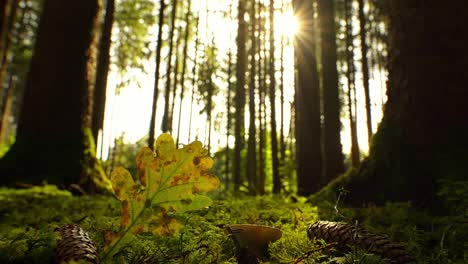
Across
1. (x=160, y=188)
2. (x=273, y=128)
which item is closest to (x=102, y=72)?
(x=273, y=128)

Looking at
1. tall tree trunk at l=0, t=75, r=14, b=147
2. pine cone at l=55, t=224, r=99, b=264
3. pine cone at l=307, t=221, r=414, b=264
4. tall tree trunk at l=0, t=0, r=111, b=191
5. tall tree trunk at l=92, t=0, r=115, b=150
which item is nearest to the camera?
pine cone at l=55, t=224, r=99, b=264

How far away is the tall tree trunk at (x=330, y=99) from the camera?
31.1ft

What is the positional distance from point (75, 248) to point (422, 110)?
11.6 ft

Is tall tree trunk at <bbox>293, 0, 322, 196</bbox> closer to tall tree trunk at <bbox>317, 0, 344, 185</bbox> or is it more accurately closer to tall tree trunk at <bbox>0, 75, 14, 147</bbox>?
tall tree trunk at <bbox>317, 0, 344, 185</bbox>

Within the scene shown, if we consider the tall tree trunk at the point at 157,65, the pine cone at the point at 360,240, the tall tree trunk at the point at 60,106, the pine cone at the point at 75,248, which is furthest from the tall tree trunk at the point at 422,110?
the tall tree trunk at the point at 157,65

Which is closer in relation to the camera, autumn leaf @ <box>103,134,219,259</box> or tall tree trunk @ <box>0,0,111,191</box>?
autumn leaf @ <box>103,134,219,259</box>

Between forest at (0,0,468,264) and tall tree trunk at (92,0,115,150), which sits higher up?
tall tree trunk at (92,0,115,150)

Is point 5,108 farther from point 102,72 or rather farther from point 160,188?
point 160,188

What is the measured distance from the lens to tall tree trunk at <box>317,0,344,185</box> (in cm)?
947

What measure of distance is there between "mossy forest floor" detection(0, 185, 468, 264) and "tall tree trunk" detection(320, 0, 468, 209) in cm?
60

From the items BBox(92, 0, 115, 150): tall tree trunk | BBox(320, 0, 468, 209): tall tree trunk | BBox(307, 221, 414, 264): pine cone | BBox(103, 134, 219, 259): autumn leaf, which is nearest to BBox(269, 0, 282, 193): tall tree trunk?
BBox(92, 0, 115, 150): tall tree trunk

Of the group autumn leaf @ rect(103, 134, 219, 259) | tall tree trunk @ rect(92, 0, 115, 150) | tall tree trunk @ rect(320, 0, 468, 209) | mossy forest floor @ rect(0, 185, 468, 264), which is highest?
tall tree trunk @ rect(92, 0, 115, 150)

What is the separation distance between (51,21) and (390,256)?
664 cm

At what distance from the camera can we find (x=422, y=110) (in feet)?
12.1
